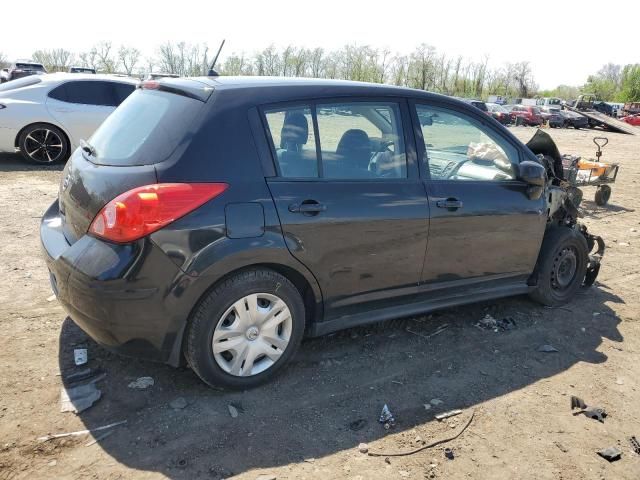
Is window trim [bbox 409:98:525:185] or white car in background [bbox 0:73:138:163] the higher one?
window trim [bbox 409:98:525:185]

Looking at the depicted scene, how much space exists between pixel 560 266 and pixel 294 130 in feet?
9.54

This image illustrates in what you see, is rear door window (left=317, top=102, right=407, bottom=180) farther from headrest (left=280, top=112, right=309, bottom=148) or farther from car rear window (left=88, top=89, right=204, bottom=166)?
car rear window (left=88, top=89, right=204, bottom=166)

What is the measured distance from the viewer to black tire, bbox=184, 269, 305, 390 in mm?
2902

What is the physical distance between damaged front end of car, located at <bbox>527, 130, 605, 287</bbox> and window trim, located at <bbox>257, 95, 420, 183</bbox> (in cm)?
153

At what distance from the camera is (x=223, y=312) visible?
2.95 metres

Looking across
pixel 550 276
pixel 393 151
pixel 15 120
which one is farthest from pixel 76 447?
pixel 15 120

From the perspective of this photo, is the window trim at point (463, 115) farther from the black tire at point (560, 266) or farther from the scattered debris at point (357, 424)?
the scattered debris at point (357, 424)

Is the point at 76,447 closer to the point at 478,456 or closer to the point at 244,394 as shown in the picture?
the point at 244,394

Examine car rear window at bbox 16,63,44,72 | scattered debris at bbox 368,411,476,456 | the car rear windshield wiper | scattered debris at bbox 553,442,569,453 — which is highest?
the car rear windshield wiper

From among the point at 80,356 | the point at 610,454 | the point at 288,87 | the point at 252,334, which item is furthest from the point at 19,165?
the point at 610,454

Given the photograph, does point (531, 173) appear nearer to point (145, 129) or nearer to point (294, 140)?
point (294, 140)

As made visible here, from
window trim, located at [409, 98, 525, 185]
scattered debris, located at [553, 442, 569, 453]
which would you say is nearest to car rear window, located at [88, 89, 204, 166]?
window trim, located at [409, 98, 525, 185]

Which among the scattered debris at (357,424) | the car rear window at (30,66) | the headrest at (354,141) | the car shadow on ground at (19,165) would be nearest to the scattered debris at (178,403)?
the scattered debris at (357,424)

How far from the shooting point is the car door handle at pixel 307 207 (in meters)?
3.06
